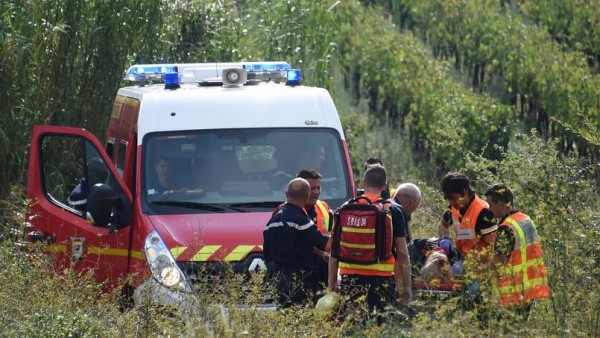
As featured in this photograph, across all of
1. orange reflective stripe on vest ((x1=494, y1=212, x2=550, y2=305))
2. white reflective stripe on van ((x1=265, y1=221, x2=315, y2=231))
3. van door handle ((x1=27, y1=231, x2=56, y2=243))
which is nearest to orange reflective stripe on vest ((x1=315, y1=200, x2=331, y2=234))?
white reflective stripe on van ((x1=265, y1=221, x2=315, y2=231))

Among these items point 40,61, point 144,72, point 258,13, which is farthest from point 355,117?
point 144,72

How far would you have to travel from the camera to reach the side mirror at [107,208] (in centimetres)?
868

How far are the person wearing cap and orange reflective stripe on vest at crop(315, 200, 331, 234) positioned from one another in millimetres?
1386

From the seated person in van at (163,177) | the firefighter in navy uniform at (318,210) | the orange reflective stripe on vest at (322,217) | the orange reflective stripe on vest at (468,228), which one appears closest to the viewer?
the orange reflective stripe on vest at (468,228)

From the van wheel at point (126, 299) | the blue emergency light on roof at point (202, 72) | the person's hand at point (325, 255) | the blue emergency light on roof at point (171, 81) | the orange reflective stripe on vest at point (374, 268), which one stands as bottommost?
the van wheel at point (126, 299)

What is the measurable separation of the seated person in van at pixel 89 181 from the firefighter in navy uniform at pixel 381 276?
2212mm

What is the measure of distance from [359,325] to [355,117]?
1188 centimetres

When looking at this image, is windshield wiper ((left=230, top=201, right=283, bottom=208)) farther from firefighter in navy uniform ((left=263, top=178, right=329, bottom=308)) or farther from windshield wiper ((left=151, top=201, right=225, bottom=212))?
firefighter in navy uniform ((left=263, top=178, right=329, bottom=308))

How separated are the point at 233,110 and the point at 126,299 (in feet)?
5.66

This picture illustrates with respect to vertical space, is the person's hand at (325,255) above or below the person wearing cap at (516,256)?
below

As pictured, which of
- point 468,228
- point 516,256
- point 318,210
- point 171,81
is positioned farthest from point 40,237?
point 516,256

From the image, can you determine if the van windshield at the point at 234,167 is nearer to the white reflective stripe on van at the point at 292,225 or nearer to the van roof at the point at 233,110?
the van roof at the point at 233,110

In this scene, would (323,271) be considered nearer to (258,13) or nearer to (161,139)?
(161,139)

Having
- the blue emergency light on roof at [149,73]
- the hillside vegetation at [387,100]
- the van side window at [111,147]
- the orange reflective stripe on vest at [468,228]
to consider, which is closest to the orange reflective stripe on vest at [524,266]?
the hillside vegetation at [387,100]
